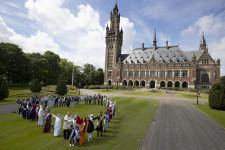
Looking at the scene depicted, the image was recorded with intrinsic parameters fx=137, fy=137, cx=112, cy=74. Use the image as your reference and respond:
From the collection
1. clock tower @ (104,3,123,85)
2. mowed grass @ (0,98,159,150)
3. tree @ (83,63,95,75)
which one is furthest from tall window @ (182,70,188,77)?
tree @ (83,63,95,75)

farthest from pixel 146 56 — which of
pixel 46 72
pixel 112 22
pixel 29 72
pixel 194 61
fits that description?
pixel 29 72

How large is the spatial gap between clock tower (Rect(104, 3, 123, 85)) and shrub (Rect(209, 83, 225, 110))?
2033 inches

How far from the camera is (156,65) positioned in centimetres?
6606

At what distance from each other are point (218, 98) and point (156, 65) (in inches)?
1762

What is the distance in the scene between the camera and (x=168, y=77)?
209 ft

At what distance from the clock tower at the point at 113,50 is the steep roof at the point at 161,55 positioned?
5507 mm

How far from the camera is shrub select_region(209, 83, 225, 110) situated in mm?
21984

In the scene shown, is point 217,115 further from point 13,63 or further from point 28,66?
point 28,66

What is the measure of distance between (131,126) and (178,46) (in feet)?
212

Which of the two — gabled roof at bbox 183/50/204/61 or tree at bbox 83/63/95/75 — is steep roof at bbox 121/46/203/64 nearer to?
gabled roof at bbox 183/50/204/61

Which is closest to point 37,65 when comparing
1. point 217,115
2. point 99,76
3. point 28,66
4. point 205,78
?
point 28,66

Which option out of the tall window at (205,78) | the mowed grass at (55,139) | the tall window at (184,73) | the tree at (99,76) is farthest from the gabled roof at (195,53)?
the mowed grass at (55,139)

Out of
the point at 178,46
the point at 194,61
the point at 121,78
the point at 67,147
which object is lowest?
the point at 67,147

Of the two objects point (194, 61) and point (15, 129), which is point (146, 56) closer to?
point (194, 61)
